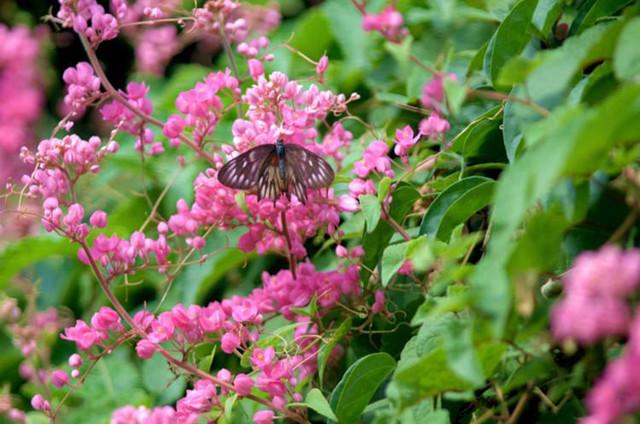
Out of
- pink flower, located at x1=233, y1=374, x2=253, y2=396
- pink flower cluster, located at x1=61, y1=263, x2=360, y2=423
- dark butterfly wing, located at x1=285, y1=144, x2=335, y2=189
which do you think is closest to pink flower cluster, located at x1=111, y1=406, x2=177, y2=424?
pink flower cluster, located at x1=61, y1=263, x2=360, y2=423

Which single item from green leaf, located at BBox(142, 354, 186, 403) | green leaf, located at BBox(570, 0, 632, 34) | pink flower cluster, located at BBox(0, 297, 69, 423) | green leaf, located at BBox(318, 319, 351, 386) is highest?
green leaf, located at BBox(570, 0, 632, 34)

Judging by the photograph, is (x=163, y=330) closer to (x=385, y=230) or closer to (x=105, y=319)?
(x=105, y=319)

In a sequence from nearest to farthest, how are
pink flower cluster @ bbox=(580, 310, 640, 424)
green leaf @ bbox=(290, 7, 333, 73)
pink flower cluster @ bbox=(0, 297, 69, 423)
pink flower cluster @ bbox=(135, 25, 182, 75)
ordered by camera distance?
pink flower cluster @ bbox=(580, 310, 640, 424) < pink flower cluster @ bbox=(0, 297, 69, 423) < green leaf @ bbox=(290, 7, 333, 73) < pink flower cluster @ bbox=(135, 25, 182, 75)

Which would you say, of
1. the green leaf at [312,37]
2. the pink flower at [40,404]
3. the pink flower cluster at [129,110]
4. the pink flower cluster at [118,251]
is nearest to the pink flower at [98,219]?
the pink flower cluster at [118,251]

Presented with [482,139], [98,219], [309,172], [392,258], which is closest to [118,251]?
[98,219]

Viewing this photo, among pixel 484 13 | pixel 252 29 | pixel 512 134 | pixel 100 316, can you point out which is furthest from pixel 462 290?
pixel 252 29

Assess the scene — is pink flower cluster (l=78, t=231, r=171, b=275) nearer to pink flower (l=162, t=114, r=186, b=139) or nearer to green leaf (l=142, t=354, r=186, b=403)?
pink flower (l=162, t=114, r=186, b=139)
